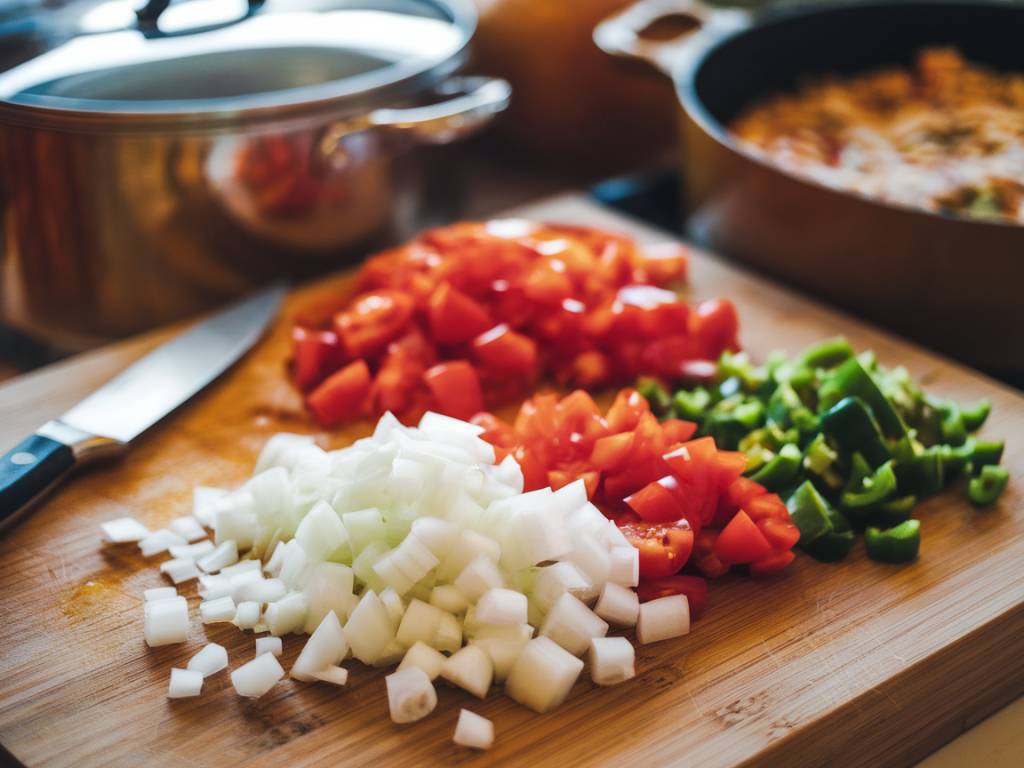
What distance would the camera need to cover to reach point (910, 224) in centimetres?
147

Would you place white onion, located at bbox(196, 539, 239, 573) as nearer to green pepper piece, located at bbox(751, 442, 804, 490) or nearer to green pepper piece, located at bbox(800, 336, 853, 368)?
green pepper piece, located at bbox(751, 442, 804, 490)

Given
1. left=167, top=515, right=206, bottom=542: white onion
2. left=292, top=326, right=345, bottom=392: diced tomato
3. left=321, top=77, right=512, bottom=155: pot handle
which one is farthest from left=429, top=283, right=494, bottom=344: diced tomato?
left=167, top=515, right=206, bottom=542: white onion

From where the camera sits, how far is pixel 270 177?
161 centimetres

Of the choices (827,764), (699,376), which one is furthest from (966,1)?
(827,764)

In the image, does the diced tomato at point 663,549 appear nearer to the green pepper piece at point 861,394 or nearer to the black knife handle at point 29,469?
the green pepper piece at point 861,394

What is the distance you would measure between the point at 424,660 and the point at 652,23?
4.53 ft

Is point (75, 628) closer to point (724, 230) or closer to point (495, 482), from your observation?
point (495, 482)

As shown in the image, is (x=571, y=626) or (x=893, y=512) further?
(x=893, y=512)

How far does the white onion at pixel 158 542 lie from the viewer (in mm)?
1241

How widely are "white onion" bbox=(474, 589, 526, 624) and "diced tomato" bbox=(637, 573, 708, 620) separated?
6.1 inches

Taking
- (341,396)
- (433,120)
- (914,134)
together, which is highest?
(433,120)

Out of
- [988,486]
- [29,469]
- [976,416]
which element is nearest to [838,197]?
[976,416]

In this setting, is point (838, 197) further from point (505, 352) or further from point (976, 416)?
point (505, 352)

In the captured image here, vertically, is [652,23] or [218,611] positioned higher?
[652,23]
